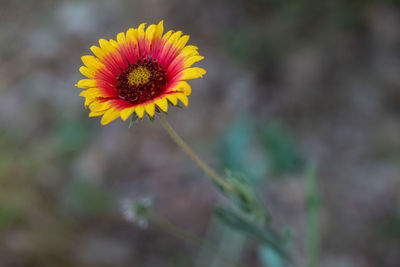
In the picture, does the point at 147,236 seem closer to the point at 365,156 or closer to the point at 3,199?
the point at 3,199

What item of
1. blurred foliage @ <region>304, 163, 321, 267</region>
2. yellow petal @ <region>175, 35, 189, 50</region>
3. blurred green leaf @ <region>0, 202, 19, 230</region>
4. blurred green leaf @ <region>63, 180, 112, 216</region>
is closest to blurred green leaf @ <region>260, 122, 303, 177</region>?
blurred foliage @ <region>304, 163, 321, 267</region>

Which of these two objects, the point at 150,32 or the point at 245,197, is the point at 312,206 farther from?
the point at 150,32

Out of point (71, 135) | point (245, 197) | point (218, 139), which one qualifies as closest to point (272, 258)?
point (245, 197)

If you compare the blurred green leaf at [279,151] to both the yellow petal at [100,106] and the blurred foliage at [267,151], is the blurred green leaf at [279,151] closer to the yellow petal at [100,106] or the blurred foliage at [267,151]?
the blurred foliage at [267,151]

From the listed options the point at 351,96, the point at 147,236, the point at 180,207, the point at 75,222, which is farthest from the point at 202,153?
the point at 351,96

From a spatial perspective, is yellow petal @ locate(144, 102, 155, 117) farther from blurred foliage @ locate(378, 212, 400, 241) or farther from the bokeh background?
blurred foliage @ locate(378, 212, 400, 241)

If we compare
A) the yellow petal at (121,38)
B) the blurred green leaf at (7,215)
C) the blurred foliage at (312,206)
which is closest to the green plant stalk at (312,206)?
the blurred foliage at (312,206)
